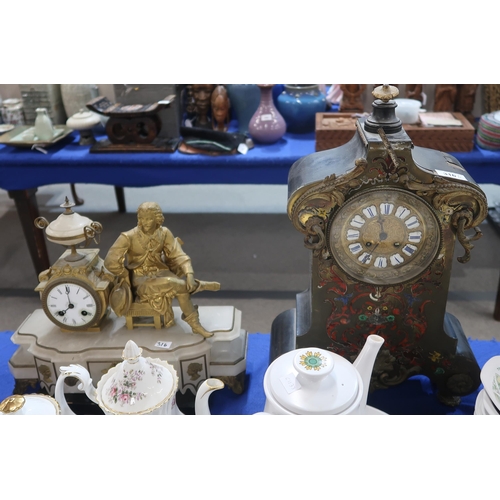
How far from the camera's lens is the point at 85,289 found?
2471mm

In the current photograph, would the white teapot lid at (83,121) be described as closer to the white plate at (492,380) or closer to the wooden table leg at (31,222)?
the wooden table leg at (31,222)

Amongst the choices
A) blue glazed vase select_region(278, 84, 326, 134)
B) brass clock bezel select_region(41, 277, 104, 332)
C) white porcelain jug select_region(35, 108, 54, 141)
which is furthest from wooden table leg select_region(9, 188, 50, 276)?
blue glazed vase select_region(278, 84, 326, 134)

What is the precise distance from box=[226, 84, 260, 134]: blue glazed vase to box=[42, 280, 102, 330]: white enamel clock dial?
179 cm

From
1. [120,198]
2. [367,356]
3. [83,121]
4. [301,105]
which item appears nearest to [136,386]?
[367,356]

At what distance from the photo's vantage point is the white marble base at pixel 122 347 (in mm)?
2467

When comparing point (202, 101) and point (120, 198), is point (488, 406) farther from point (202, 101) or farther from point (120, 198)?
point (120, 198)

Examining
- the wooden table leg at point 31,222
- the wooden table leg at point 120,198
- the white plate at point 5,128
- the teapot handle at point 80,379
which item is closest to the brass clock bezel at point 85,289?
the teapot handle at point 80,379

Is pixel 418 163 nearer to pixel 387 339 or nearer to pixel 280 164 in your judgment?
pixel 387 339

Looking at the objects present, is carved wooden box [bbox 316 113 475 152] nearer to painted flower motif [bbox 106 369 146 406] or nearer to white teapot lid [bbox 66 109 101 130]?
white teapot lid [bbox 66 109 101 130]

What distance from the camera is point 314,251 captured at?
7.59 feet

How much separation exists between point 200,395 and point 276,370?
31 centimetres

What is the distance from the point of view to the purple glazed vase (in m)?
3.50
